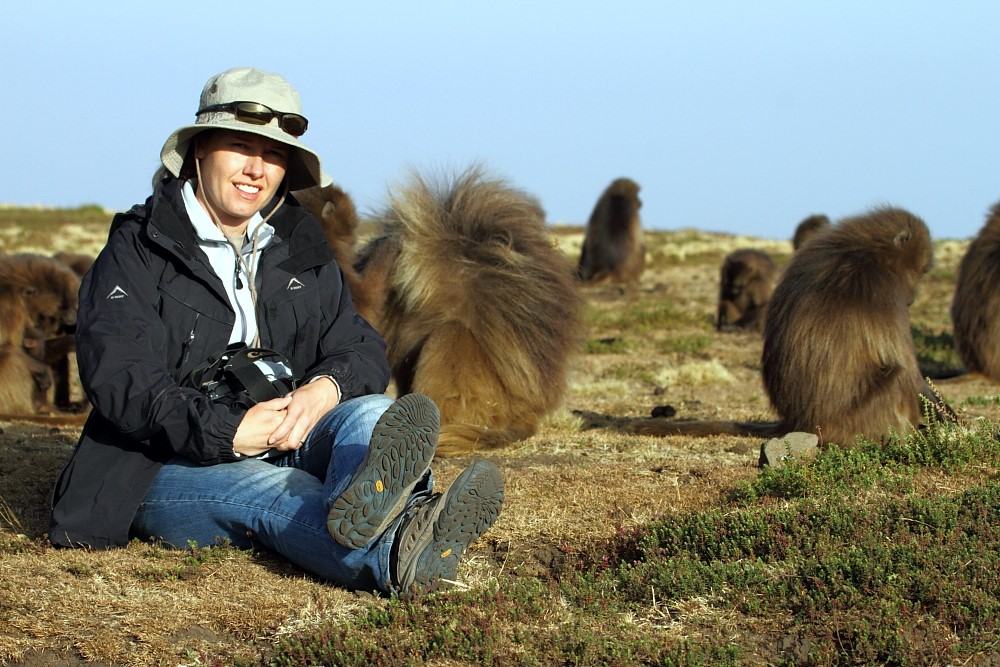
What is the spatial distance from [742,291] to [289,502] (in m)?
12.4

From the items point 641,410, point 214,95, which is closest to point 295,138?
point 214,95

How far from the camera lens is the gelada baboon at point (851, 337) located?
6117 mm

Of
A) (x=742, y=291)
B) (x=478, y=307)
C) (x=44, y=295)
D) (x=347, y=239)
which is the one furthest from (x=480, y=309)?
(x=742, y=291)

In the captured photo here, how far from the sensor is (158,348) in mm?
4113

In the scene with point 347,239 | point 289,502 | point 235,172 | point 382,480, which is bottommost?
point 289,502

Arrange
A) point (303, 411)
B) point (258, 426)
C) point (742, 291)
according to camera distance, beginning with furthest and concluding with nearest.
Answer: point (742, 291) → point (303, 411) → point (258, 426)

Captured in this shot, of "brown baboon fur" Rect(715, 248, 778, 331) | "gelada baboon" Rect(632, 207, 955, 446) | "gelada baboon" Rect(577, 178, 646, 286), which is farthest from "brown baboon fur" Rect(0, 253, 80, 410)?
"gelada baboon" Rect(577, 178, 646, 286)

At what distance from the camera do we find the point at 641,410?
356 inches

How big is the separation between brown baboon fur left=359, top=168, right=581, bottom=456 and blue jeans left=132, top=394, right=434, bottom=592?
8.58ft

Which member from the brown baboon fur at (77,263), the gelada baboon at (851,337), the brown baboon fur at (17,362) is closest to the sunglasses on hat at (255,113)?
the gelada baboon at (851,337)

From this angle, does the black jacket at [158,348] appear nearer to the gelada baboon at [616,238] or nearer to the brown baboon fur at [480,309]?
the brown baboon fur at [480,309]

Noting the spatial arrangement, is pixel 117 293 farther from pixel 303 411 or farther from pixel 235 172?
pixel 303 411

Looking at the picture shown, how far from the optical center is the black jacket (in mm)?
3881

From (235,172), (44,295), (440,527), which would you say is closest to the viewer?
(440,527)
